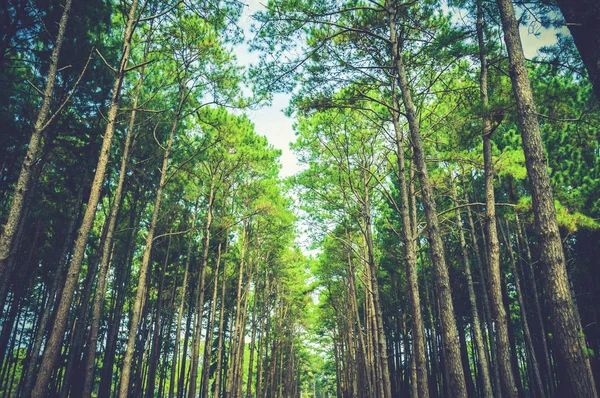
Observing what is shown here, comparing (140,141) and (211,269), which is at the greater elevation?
(140,141)

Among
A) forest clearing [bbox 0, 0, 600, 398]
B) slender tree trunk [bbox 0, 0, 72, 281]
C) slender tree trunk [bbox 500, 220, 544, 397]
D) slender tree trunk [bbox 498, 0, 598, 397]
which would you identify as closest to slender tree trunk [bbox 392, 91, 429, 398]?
forest clearing [bbox 0, 0, 600, 398]

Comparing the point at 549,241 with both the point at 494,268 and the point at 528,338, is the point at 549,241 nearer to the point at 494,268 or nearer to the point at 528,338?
the point at 494,268

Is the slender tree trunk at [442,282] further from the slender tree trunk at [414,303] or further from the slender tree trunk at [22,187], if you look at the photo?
the slender tree trunk at [22,187]

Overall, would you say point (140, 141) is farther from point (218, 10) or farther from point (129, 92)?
point (218, 10)

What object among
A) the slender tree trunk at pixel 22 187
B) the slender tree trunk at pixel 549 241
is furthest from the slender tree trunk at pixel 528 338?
the slender tree trunk at pixel 22 187

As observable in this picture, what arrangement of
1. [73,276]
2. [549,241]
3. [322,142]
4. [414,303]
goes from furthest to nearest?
[322,142] < [414,303] < [73,276] < [549,241]

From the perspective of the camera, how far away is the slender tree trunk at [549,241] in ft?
11.4

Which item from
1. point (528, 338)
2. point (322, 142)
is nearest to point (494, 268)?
point (322, 142)

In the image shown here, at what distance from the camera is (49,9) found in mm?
7832

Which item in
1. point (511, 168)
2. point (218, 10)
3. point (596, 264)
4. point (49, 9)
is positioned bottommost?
point (596, 264)

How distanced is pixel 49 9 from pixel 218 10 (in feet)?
16.0

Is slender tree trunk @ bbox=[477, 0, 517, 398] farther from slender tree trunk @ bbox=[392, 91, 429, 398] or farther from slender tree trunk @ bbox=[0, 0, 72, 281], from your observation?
slender tree trunk @ bbox=[0, 0, 72, 281]

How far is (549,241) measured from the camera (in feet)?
12.8

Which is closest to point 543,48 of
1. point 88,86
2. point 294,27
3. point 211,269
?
point 294,27
